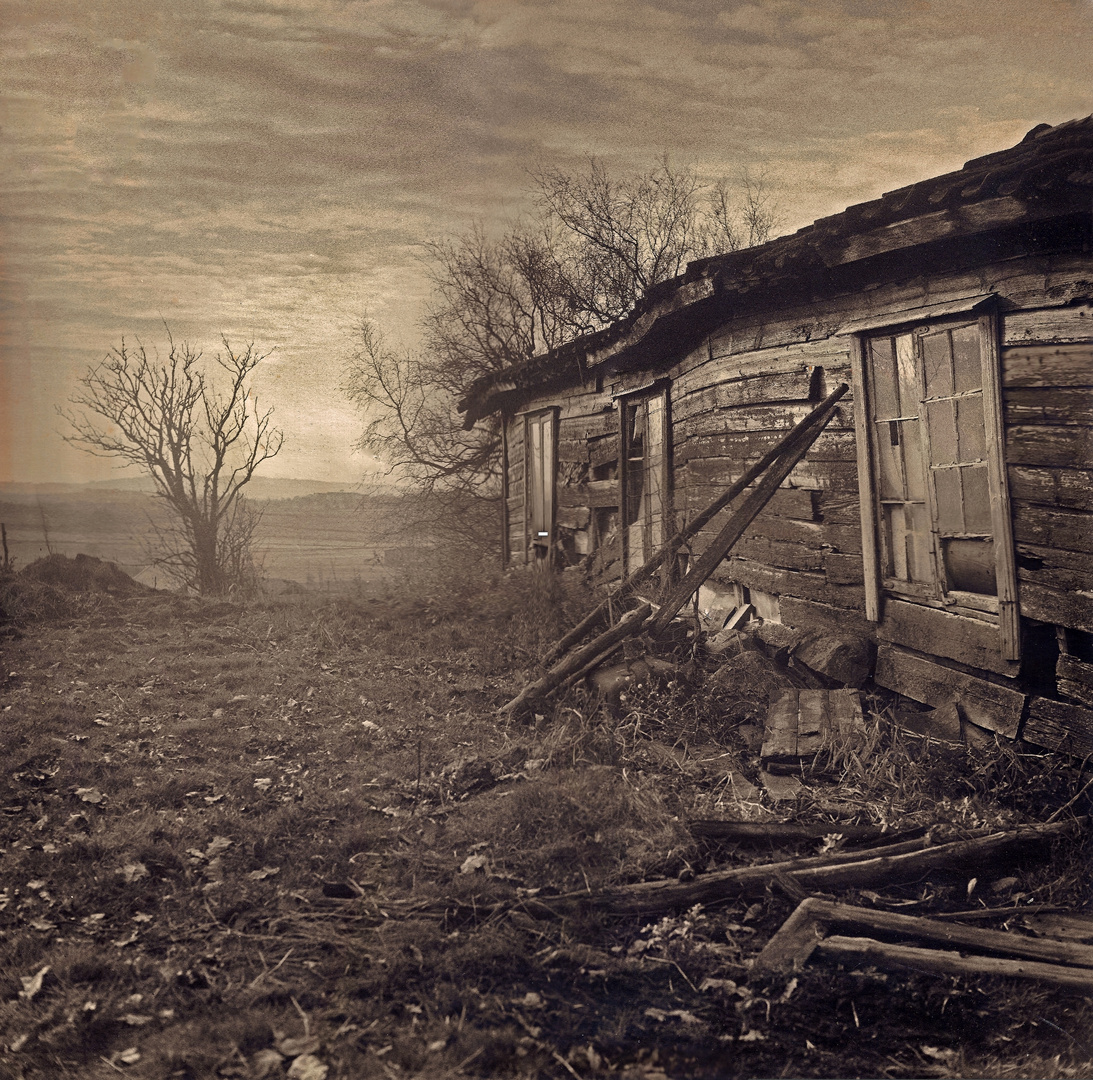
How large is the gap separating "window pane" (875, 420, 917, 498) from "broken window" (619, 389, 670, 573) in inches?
132

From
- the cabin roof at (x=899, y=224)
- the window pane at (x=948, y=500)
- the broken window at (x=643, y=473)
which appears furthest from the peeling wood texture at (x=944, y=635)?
the broken window at (x=643, y=473)

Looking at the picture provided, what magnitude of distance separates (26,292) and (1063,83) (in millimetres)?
7539

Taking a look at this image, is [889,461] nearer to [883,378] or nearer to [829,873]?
[883,378]

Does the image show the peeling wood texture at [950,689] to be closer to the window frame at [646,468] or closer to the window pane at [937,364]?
the window pane at [937,364]

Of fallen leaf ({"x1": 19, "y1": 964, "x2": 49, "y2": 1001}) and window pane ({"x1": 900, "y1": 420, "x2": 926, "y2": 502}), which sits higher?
window pane ({"x1": 900, "y1": 420, "x2": 926, "y2": 502})

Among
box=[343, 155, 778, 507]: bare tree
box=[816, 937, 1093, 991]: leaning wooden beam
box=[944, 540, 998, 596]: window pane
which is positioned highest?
box=[343, 155, 778, 507]: bare tree

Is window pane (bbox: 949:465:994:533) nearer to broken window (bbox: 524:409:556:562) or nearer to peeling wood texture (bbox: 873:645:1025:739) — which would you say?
peeling wood texture (bbox: 873:645:1025:739)

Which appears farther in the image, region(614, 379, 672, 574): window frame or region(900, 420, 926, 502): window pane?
region(614, 379, 672, 574): window frame

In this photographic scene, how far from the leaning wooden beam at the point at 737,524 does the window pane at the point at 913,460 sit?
857 mm

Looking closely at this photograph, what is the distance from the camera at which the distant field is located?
20422mm

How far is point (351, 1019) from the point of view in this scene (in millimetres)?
2709

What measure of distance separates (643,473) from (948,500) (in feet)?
16.3

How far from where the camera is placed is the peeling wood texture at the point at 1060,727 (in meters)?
4.12

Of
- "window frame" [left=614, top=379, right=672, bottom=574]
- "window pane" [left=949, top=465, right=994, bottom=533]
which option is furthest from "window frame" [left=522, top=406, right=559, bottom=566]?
"window pane" [left=949, top=465, right=994, bottom=533]
